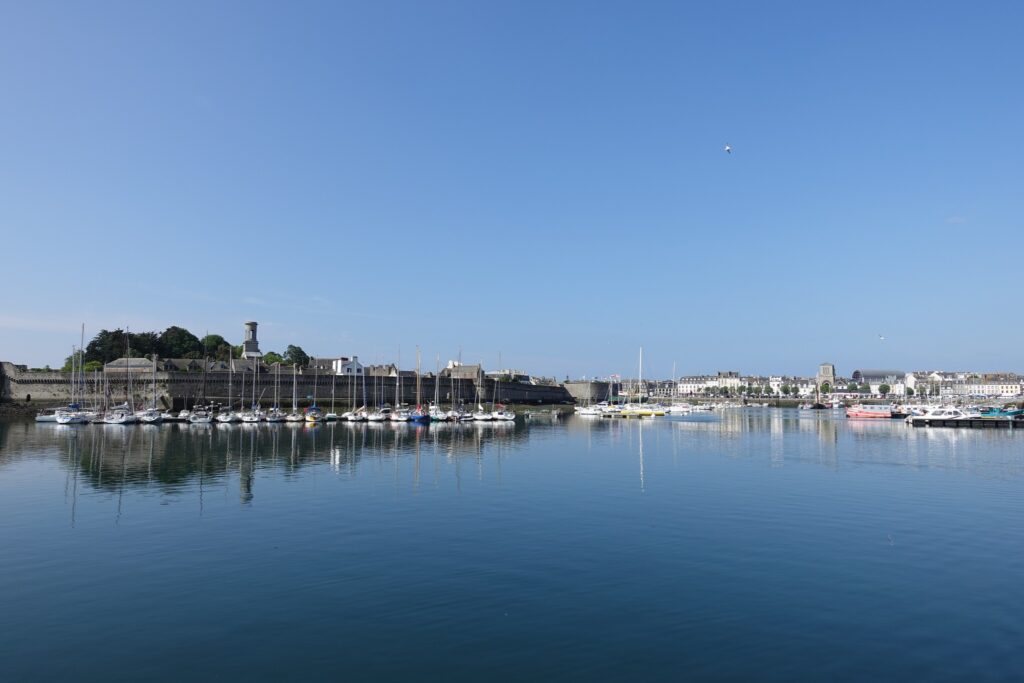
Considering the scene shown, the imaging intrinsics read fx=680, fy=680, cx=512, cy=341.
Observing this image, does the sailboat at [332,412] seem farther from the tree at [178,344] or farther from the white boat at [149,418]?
the tree at [178,344]

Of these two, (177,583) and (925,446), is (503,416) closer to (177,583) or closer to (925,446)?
(925,446)

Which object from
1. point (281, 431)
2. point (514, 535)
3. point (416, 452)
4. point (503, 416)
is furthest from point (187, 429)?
point (514, 535)

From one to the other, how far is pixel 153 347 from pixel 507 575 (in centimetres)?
9877

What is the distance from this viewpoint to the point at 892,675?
9.57m

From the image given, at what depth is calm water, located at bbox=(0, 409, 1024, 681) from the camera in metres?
10.1

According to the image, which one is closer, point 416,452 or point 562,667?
point 562,667

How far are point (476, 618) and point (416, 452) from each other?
98.9 ft

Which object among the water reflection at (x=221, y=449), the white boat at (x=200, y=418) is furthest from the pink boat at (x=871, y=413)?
the white boat at (x=200, y=418)

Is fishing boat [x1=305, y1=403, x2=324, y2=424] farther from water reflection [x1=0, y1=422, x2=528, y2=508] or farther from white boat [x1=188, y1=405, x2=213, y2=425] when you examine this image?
white boat [x1=188, y1=405, x2=213, y2=425]

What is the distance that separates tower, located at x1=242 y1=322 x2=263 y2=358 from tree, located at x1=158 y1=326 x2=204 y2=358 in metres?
10.4

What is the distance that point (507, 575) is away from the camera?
1434cm

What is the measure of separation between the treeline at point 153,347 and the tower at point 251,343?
1185 mm

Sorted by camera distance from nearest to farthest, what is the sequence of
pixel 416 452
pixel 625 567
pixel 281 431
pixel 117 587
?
pixel 117 587, pixel 625 567, pixel 416 452, pixel 281 431

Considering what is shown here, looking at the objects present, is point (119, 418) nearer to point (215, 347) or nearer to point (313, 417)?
point (313, 417)
